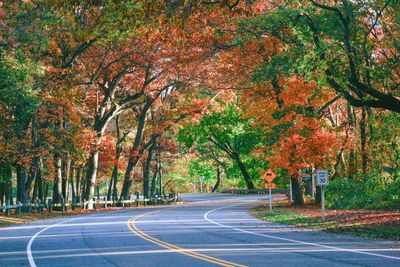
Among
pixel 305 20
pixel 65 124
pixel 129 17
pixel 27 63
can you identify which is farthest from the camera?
pixel 65 124

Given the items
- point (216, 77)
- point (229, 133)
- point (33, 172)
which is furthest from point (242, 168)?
point (33, 172)

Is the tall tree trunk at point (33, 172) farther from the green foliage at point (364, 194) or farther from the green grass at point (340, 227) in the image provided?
the green foliage at point (364, 194)

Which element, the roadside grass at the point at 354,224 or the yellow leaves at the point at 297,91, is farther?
the yellow leaves at the point at 297,91

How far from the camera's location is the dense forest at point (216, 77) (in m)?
19.3

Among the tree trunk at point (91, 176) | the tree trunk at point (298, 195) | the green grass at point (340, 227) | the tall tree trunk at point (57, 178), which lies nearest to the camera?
the green grass at point (340, 227)

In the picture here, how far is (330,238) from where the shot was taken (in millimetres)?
18188

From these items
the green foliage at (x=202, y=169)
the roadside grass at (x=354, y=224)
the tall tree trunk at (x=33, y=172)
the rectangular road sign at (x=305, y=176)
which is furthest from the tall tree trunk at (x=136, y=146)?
the green foliage at (x=202, y=169)

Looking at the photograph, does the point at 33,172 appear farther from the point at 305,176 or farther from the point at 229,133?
the point at 229,133

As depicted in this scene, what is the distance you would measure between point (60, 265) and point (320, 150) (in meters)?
22.9

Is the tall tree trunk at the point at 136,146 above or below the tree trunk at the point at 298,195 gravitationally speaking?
above

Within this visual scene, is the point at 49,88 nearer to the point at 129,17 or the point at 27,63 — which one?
the point at 27,63

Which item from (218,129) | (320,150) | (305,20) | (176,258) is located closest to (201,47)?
(320,150)

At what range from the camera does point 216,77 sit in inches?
1543

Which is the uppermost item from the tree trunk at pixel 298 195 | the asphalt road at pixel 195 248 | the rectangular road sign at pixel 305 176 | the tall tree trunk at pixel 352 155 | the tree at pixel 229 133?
the tree at pixel 229 133
